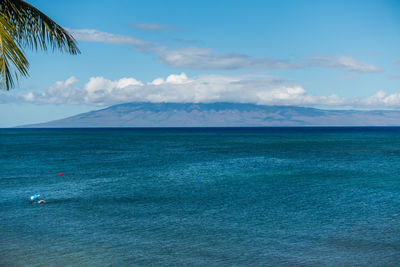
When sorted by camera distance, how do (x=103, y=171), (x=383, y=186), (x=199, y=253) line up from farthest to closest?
(x=103, y=171), (x=383, y=186), (x=199, y=253)

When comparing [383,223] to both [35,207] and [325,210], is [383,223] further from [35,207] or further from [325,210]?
[35,207]

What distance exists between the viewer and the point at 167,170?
193 feet

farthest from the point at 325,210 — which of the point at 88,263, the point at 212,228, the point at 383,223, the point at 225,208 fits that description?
the point at 88,263

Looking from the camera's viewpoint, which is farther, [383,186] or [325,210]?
[383,186]

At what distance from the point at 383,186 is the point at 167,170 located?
97.7ft

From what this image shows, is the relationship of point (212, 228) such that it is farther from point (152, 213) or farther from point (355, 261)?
point (355, 261)

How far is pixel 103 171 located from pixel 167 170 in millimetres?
9428

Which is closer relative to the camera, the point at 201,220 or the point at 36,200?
the point at 201,220

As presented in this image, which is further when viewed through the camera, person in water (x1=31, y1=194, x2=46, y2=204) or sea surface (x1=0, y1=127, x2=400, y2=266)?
person in water (x1=31, y1=194, x2=46, y2=204)

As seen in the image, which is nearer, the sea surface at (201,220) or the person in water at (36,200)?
the sea surface at (201,220)

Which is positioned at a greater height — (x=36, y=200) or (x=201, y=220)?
(x=201, y=220)

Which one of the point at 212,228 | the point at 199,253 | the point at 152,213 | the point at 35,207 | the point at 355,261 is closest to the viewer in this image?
the point at 355,261

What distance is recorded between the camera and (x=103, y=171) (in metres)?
57.6

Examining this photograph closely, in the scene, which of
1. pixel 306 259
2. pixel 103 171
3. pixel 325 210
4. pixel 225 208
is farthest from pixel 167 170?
pixel 306 259
